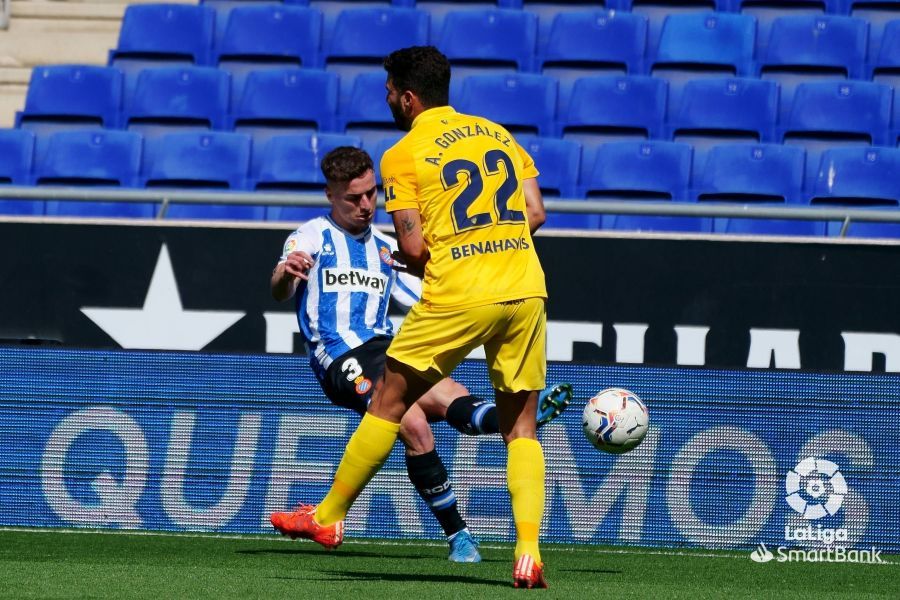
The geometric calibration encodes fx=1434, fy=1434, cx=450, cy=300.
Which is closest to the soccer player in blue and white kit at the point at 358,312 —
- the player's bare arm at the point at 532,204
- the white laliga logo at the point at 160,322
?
the player's bare arm at the point at 532,204

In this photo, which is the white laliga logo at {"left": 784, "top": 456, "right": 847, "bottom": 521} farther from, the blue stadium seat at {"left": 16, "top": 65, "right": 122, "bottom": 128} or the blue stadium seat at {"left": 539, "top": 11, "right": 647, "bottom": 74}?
the blue stadium seat at {"left": 16, "top": 65, "right": 122, "bottom": 128}

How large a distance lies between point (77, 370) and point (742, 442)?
3336mm

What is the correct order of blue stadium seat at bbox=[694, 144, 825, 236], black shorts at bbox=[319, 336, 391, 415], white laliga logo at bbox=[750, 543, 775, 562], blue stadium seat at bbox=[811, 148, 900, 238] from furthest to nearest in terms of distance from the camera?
blue stadium seat at bbox=[694, 144, 825, 236] < blue stadium seat at bbox=[811, 148, 900, 238] < white laliga logo at bbox=[750, 543, 775, 562] < black shorts at bbox=[319, 336, 391, 415]

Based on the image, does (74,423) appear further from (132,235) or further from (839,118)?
(839,118)

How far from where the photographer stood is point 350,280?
605 cm

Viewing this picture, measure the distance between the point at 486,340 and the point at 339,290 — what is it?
1468 millimetres

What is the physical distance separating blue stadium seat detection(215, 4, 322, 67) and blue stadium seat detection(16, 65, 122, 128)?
888mm

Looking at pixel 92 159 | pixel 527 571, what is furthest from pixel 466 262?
pixel 92 159

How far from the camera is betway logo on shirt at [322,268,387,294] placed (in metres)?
6.02

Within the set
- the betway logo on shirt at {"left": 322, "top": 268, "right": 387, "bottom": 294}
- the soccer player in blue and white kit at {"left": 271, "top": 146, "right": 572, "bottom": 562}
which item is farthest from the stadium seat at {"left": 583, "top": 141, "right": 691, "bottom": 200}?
the betway logo on shirt at {"left": 322, "top": 268, "right": 387, "bottom": 294}

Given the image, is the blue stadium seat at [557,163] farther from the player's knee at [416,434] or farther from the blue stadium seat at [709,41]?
the player's knee at [416,434]

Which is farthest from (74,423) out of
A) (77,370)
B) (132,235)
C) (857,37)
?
(857,37)

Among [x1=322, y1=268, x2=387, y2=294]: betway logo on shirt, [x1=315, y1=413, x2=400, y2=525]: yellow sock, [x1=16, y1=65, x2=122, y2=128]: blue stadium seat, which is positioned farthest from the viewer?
[x1=16, y1=65, x2=122, y2=128]: blue stadium seat

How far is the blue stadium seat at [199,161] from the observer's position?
9609 mm
